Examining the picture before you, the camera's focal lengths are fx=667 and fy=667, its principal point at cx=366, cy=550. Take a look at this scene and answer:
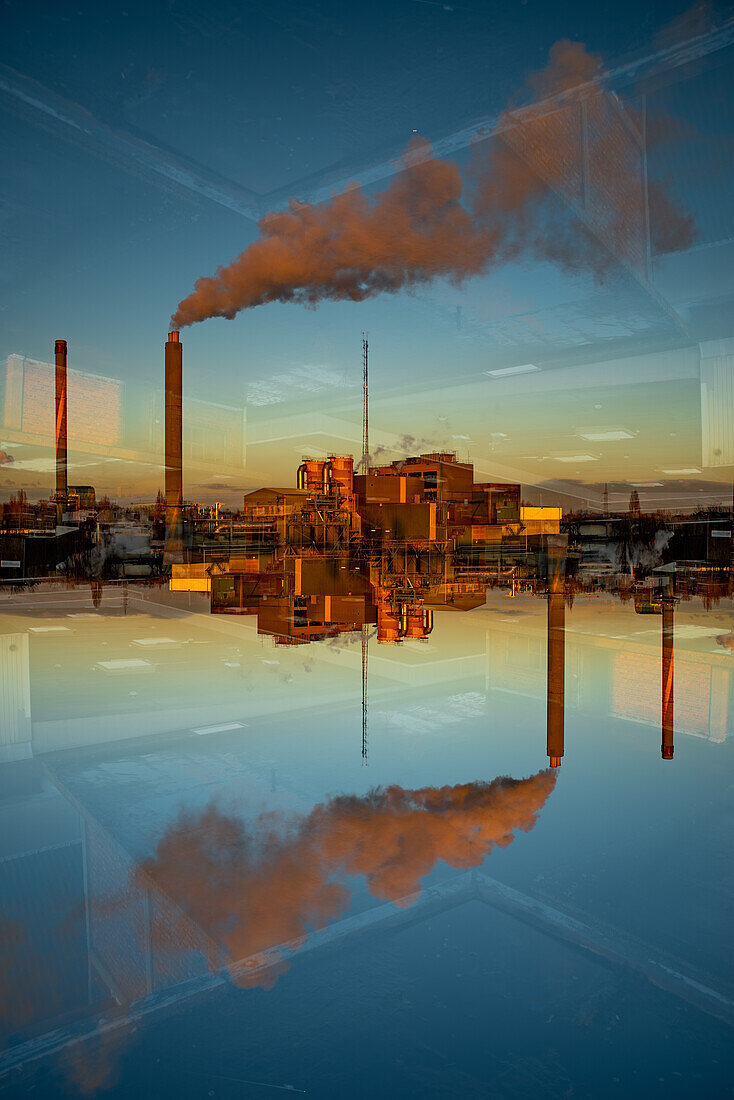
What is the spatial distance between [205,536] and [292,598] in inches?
169

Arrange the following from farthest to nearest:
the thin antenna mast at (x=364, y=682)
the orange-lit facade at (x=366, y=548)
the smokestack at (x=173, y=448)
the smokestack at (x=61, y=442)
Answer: the smokestack at (x=61, y=442) < the smokestack at (x=173, y=448) < the orange-lit facade at (x=366, y=548) < the thin antenna mast at (x=364, y=682)

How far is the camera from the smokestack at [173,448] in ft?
32.3

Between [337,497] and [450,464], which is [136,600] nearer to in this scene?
[337,497]

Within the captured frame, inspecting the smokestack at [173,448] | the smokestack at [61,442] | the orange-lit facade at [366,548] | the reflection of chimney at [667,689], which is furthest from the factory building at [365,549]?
the smokestack at [61,442]

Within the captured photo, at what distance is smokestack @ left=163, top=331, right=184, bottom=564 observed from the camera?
32.3 ft

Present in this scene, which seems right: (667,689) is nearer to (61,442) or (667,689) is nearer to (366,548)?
(366,548)

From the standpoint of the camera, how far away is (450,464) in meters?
12.6

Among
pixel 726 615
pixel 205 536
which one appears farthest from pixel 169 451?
pixel 726 615

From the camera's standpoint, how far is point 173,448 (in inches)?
397

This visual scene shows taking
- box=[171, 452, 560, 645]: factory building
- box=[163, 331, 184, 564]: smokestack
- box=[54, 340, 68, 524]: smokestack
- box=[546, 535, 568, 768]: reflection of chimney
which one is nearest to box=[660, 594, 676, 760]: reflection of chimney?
box=[546, 535, 568, 768]: reflection of chimney

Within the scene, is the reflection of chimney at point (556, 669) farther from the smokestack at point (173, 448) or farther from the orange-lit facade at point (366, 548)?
the smokestack at point (173, 448)

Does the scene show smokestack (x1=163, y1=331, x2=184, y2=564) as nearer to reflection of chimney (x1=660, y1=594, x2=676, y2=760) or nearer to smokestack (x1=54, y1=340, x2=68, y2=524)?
smokestack (x1=54, y1=340, x2=68, y2=524)

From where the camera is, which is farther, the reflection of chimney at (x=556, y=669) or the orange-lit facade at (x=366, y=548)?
the orange-lit facade at (x=366, y=548)

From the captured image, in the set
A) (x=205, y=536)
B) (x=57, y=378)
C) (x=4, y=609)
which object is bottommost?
(x=4, y=609)
